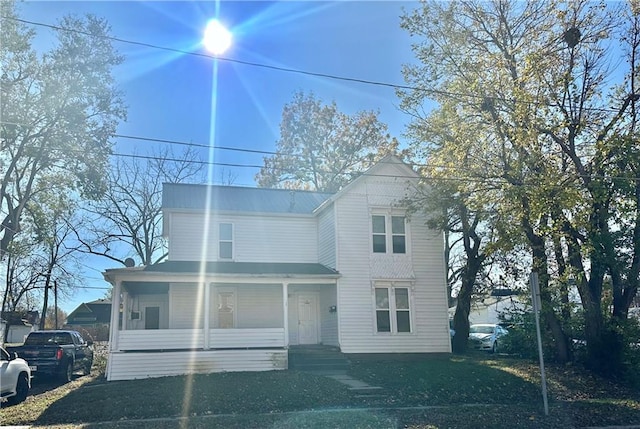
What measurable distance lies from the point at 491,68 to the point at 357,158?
70.5 feet

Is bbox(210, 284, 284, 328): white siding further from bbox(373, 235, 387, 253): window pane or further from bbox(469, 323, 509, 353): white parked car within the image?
bbox(469, 323, 509, 353): white parked car

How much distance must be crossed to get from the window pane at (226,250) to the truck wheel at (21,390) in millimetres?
8920

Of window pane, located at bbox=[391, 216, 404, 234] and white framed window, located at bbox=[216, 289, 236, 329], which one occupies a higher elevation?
window pane, located at bbox=[391, 216, 404, 234]

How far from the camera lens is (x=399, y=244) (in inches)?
798

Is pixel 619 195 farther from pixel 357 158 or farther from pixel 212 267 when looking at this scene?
pixel 357 158

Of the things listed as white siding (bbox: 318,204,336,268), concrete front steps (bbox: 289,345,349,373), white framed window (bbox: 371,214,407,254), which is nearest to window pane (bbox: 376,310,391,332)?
concrete front steps (bbox: 289,345,349,373)

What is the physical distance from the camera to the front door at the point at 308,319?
816 inches

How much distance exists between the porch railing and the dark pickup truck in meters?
2.27

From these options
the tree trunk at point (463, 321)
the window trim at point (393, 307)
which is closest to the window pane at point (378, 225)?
the window trim at point (393, 307)

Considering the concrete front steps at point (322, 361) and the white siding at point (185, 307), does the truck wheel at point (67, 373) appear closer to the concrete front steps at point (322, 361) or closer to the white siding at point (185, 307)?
the white siding at point (185, 307)

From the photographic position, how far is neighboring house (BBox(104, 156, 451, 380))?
18.1 m

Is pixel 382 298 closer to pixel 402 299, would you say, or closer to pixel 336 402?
pixel 402 299

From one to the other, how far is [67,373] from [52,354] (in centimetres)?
84

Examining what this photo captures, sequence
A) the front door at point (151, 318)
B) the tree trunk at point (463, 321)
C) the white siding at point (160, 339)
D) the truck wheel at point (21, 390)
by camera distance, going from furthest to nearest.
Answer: the tree trunk at point (463, 321) < the front door at point (151, 318) < the white siding at point (160, 339) < the truck wheel at point (21, 390)
